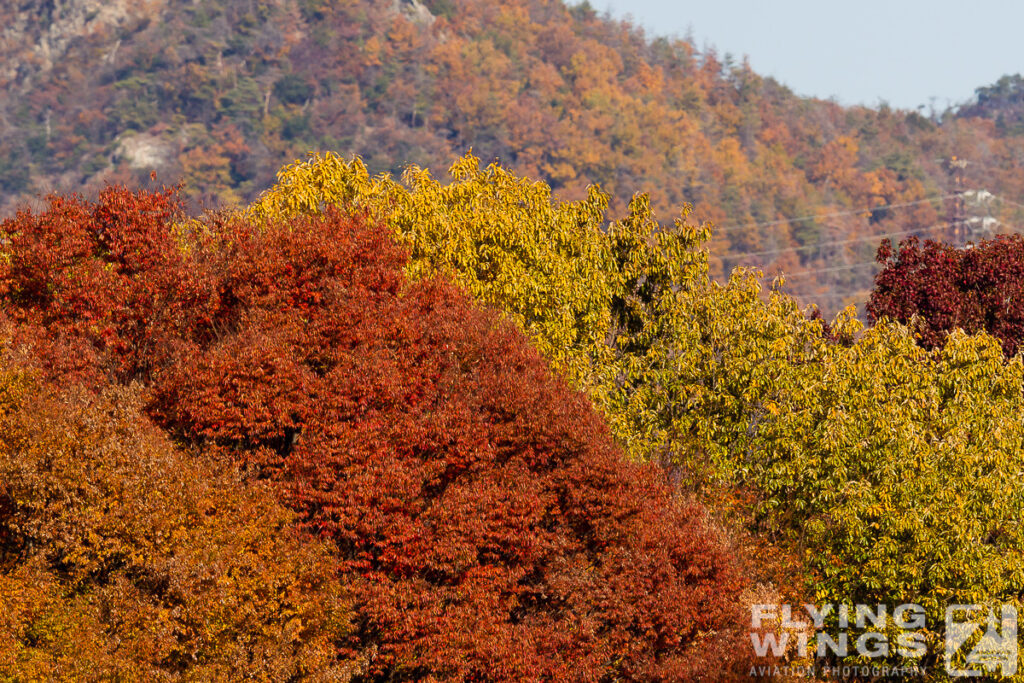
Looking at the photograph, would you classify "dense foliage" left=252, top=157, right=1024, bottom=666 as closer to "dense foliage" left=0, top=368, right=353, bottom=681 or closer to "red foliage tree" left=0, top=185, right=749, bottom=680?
"red foliage tree" left=0, top=185, right=749, bottom=680

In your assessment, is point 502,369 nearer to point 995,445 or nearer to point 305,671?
point 305,671

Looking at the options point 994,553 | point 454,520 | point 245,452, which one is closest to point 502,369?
point 454,520
